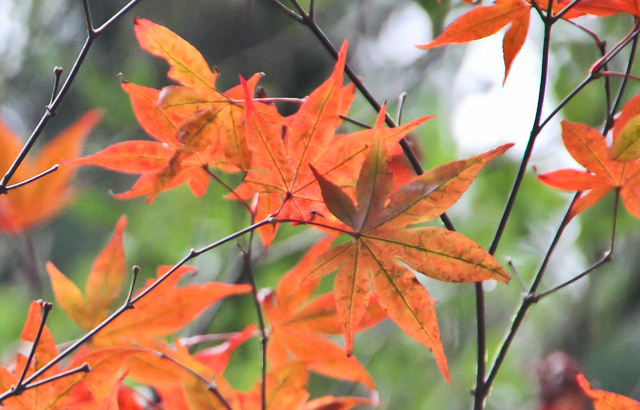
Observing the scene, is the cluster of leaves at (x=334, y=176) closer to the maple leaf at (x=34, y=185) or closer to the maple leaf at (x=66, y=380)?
the maple leaf at (x=66, y=380)

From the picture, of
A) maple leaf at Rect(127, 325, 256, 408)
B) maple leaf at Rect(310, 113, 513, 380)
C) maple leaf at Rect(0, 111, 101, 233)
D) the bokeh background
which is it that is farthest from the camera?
the bokeh background

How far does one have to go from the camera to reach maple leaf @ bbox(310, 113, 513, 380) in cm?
35

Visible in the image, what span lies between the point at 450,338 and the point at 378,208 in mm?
1248

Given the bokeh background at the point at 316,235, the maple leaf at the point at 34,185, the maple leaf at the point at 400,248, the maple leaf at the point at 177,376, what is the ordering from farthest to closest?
the bokeh background at the point at 316,235
the maple leaf at the point at 34,185
the maple leaf at the point at 177,376
the maple leaf at the point at 400,248

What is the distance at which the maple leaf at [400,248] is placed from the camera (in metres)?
0.35

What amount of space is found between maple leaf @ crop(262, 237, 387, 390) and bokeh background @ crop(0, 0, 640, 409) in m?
0.37

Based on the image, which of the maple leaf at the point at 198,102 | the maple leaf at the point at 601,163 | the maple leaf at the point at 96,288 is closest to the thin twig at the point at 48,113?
the maple leaf at the point at 198,102

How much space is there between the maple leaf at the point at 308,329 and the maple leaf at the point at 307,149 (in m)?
0.10

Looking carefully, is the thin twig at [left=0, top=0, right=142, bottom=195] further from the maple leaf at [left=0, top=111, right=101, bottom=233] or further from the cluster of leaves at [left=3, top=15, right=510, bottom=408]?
the maple leaf at [left=0, top=111, right=101, bottom=233]

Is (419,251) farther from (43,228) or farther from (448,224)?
(43,228)

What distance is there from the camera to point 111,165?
441 mm

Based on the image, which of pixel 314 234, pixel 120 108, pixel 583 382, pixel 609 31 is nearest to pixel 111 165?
pixel 583 382

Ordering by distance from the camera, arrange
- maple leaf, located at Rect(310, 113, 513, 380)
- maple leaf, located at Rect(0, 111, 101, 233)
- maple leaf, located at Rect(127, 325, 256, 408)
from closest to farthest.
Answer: maple leaf, located at Rect(310, 113, 513, 380), maple leaf, located at Rect(127, 325, 256, 408), maple leaf, located at Rect(0, 111, 101, 233)

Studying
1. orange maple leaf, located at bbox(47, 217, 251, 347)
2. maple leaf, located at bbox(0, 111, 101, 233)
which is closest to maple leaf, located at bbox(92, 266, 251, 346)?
orange maple leaf, located at bbox(47, 217, 251, 347)
